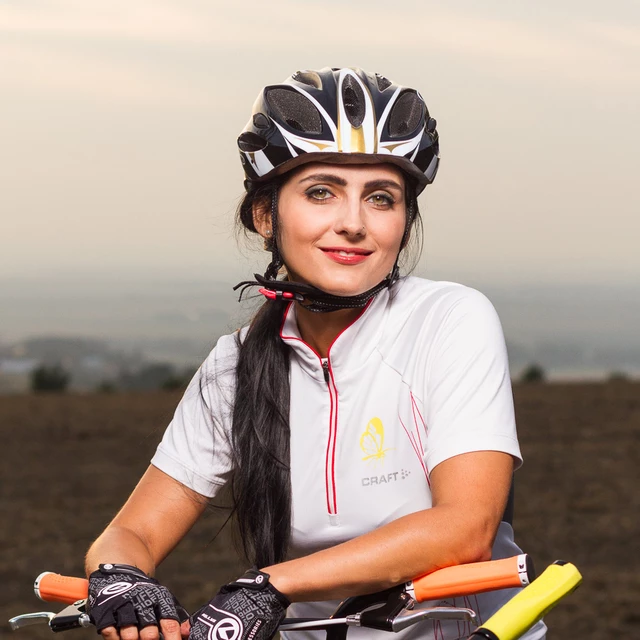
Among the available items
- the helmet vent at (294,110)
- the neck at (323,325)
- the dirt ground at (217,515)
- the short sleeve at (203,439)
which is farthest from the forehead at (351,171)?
the dirt ground at (217,515)

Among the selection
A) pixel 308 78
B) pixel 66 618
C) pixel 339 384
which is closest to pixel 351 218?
pixel 339 384

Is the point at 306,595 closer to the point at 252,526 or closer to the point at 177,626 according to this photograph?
the point at 177,626

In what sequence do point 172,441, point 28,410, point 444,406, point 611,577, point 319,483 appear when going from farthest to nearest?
point 28,410 → point 611,577 → point 172,441 → point 319,483 → point 444,406

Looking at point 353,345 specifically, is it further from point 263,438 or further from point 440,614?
point 440,614

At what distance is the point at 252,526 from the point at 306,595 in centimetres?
63

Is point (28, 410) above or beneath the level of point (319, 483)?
beneath

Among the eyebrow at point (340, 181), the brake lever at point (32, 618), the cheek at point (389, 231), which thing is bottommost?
the brake lever at point (32, 618)

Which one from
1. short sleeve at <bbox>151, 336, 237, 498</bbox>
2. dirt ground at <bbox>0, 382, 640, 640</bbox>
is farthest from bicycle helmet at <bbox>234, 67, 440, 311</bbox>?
dirt ground at <bbox>0, 382, 640, 640</bbox>

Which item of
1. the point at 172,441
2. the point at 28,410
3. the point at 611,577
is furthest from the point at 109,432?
the point at 172,441

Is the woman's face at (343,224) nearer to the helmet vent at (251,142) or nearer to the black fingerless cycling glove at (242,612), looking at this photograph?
the helmet vent at (251,142)

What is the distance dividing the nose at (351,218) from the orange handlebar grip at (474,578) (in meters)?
0.99

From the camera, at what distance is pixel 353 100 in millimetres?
3332

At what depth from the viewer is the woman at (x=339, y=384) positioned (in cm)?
295

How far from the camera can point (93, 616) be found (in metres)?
2.74
